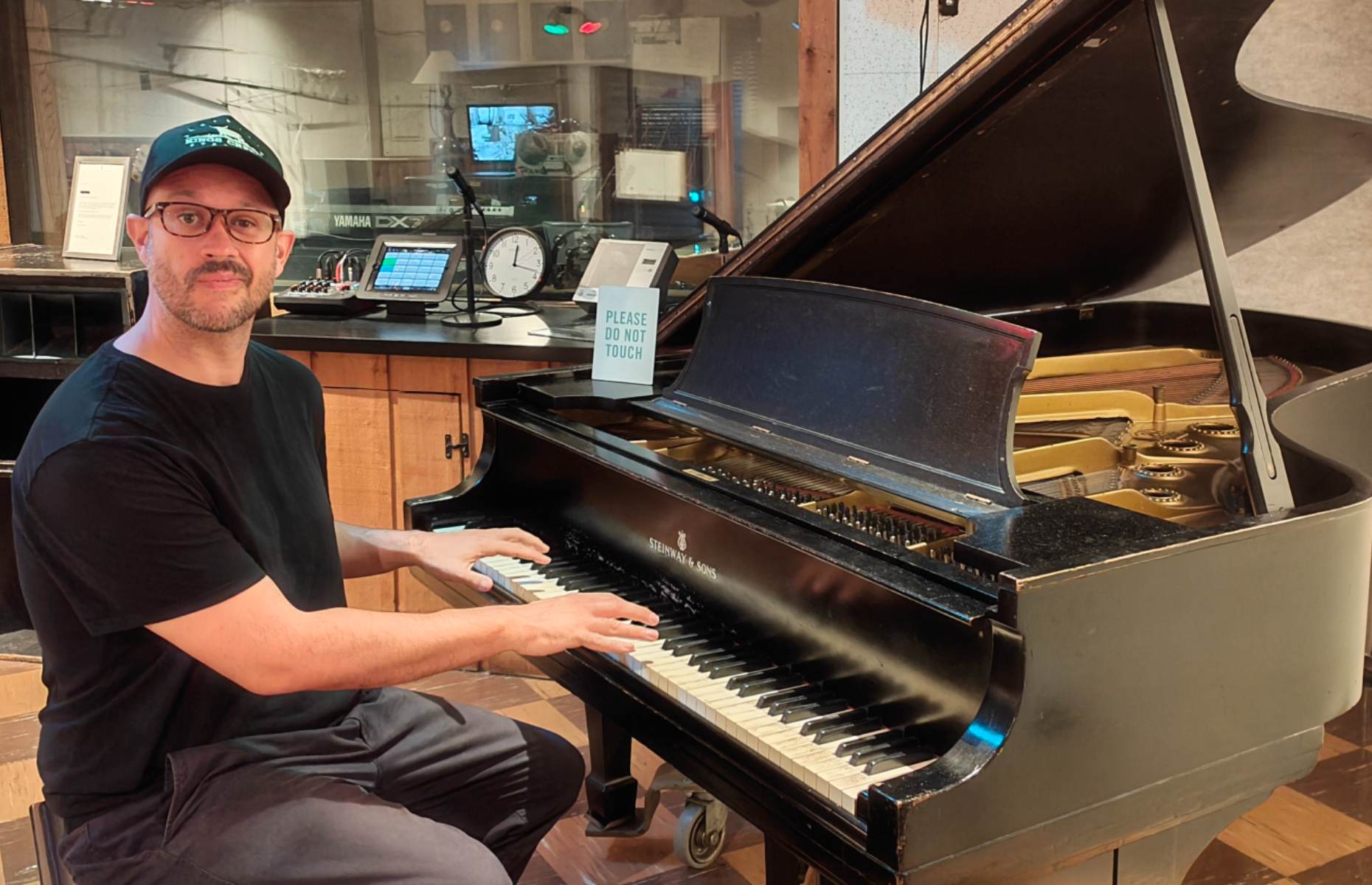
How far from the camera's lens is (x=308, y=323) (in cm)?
389

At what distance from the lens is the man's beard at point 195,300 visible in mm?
1616

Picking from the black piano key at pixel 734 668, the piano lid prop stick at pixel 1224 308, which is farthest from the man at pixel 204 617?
the piano lid prop stick at pixel 1224 308

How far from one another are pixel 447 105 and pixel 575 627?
3.97m

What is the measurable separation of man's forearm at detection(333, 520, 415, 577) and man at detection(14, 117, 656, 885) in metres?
0.22

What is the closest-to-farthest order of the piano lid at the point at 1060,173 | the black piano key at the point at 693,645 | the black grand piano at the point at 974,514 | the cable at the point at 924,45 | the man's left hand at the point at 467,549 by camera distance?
the black grand piano at the point at 974,514
the black piano key at the point at 693,645
the piano lid at the point at 1060,173
the man's left hand at the point at 467,549
the cable at the point at 924,45

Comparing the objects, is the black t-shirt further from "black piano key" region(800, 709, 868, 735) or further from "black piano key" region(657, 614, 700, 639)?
"black piano key" region(800, 709, 868, 735)

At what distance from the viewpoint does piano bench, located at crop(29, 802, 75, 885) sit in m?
1.65

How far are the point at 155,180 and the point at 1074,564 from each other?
1.23 meters

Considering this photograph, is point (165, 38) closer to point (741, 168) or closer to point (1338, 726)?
point (741, 168)

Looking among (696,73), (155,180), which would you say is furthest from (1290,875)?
(696,73)

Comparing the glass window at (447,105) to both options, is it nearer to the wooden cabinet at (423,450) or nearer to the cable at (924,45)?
the cable at (924,45)

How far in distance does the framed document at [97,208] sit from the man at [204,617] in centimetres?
250

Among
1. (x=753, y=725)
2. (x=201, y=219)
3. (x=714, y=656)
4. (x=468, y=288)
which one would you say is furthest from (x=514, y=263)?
(x=753, y=725)

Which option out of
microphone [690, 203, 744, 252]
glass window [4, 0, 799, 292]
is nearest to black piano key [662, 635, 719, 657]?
microphone [690, 203, 744, 252]
